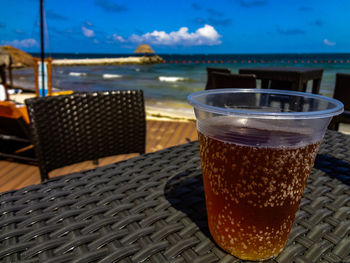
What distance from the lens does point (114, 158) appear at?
3107mm

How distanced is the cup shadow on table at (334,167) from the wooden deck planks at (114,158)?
7.27 ft

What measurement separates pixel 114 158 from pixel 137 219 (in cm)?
265

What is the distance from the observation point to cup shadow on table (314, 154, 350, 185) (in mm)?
723

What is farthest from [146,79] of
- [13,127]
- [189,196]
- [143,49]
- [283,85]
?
[143,49]

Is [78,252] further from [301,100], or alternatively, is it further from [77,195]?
[301,100]

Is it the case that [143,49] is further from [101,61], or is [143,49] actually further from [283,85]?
[283,85]

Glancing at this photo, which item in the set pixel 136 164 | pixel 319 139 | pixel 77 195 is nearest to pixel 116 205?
pixel 77 195

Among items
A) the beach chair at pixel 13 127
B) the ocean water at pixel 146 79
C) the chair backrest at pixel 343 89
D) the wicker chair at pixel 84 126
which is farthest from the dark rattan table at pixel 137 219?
the ocean water at pixel 146 79

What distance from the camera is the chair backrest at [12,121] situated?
2633mm

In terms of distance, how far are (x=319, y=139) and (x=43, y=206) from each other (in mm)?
544

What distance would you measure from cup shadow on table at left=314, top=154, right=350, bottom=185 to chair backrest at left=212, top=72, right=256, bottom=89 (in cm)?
217

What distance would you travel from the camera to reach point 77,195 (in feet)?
2.05

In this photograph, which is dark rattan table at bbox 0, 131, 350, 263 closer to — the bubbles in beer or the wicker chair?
the bubbles in beer

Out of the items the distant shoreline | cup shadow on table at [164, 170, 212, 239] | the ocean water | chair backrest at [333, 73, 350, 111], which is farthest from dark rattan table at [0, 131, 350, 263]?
the distant shoreline
